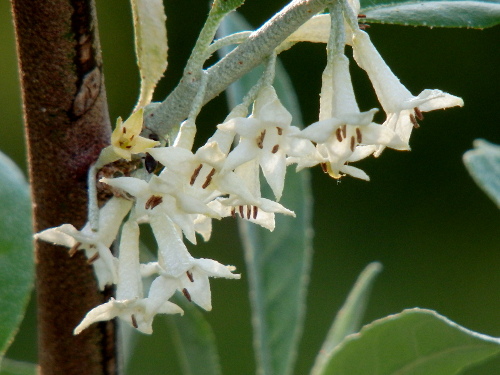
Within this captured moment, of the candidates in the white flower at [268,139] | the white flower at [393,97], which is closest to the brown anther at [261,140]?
the white flower at [268,139]

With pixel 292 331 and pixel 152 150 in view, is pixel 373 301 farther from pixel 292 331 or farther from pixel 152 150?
pixel 152 150

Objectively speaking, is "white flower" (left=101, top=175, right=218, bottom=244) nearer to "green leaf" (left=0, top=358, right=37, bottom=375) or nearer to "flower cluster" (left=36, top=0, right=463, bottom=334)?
"flower cluster" (left=36, top=0, right=463, bottom=334)

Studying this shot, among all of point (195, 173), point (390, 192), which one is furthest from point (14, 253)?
point (390, 192)

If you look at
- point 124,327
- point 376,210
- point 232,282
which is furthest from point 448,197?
point 124,327

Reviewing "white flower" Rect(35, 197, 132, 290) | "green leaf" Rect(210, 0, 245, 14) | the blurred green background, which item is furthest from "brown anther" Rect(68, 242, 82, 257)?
the blurred green background

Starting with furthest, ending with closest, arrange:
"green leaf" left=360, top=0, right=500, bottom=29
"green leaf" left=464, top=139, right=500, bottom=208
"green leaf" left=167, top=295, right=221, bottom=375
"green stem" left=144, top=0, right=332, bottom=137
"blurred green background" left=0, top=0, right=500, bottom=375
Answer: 1. "blurred green background" left=0, top=0, right=500, bottom=375
2. "green leaf" left=167, top=295, right=221, bottom=375
3. "green leaf" left=464, top=139, right=500, bottom=208
4. "green leaf" left=360, top=0, right=500, bottom=29
5. "green stem" left=144, top=0, right=332, bottom=137

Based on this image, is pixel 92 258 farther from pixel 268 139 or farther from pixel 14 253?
pixel 268 139
